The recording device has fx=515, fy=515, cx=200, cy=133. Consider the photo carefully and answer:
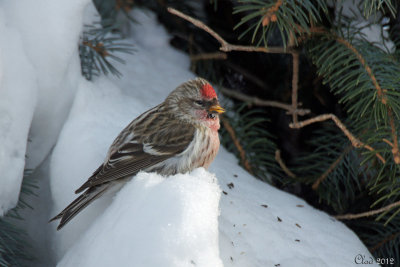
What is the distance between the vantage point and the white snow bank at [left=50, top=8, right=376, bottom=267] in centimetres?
116

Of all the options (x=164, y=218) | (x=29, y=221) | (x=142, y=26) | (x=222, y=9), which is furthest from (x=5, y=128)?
(x=222, y=9)

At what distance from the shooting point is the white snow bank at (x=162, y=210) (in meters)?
1.16

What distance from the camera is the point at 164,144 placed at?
1.71 m

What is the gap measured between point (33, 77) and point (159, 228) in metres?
0.72

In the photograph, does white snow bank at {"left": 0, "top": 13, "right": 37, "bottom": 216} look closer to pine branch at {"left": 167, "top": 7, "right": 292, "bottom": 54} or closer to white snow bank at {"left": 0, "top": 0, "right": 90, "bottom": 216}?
white snow bank at {"left": 0, "top": 0, "right": 90, "bottom": 216}

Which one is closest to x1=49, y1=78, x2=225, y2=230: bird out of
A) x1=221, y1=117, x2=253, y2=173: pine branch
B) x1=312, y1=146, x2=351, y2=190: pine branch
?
x1=221, y1=117, x2=253, y2=173: pine branch

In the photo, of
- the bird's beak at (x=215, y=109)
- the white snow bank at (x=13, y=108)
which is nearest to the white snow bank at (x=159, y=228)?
the white snow bank at (x=13, y=108)

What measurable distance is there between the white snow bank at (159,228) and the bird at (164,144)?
0.66 ft

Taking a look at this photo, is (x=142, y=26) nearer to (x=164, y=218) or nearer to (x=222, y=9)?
(x=222, y=9)

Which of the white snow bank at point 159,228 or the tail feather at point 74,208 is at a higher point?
the white snow bank at point 159,228

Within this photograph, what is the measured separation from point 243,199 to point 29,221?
2.23 feet

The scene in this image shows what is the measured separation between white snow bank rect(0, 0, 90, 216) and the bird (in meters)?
0.20

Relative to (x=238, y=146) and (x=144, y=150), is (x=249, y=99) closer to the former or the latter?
(x=238, y=146)

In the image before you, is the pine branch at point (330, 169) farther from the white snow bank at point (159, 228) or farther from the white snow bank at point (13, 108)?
the white snow bank at point (13, 108)
